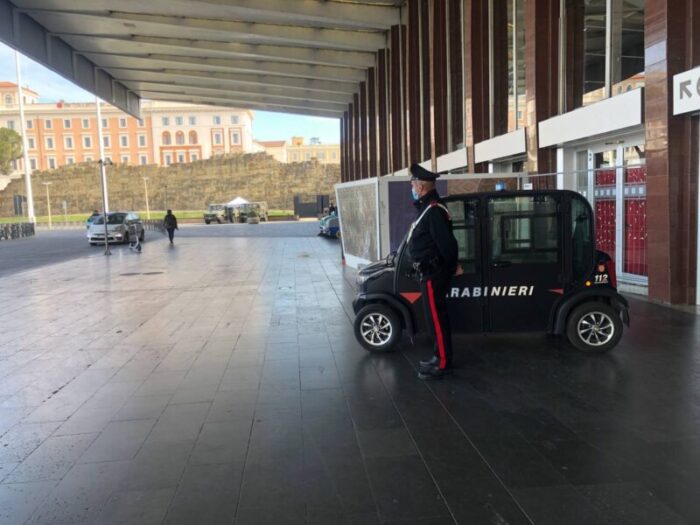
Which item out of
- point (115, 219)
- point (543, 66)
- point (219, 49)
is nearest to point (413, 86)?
point (219, 49)

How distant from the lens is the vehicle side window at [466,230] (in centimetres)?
609

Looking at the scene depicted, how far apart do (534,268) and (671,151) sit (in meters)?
3.67

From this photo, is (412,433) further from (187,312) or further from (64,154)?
(64,154)

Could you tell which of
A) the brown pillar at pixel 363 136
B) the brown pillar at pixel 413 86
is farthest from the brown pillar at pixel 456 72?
the brown pillar at pixel 363 136

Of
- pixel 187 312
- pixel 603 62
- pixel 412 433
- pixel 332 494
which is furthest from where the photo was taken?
pixel 603 62

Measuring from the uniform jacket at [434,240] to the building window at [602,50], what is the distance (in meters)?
6.37

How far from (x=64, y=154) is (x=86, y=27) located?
315 feet

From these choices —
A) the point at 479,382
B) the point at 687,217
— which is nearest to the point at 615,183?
the point at 687,217

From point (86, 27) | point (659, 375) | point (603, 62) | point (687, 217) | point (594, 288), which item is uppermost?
point (86, 27)

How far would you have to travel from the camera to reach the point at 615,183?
34.5ft

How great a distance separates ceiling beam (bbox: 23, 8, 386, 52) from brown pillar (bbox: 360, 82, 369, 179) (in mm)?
6874

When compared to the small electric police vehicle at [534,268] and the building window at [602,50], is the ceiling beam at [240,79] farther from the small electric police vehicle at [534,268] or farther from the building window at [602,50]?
the small electric police vehicle at [534,268]

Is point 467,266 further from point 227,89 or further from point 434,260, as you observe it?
point 227,89

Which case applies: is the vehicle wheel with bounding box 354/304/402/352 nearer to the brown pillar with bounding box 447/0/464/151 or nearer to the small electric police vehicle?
the small electric police vehicle
